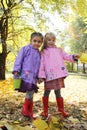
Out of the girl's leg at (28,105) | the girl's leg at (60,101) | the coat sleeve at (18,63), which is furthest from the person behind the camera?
the girl's leg at (60,101)

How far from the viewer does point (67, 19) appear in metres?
11.7

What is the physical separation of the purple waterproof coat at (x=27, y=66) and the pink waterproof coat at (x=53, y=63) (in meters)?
0.11

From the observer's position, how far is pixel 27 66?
14.9 ft

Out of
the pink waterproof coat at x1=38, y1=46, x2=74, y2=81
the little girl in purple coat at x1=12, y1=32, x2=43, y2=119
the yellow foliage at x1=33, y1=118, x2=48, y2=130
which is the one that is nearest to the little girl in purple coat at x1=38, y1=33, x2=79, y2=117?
the pink waterproof coat at x1=38, y1=46, x2=74, y2=81

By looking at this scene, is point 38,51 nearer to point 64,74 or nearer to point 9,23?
point 64,74

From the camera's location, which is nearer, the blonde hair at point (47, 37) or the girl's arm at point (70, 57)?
the girl's arm at point (70, 57)

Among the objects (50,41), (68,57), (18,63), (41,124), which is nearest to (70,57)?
(68,57)

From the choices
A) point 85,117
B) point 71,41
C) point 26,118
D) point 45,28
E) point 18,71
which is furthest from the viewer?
point 71,41

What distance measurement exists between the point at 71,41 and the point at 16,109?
1487 inches

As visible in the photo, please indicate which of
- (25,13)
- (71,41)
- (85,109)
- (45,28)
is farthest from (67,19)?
(71,41)

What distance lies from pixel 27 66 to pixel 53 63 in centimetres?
41

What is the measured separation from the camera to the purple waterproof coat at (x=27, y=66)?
4.52m

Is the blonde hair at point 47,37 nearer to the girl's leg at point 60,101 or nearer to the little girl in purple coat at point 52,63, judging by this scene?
the little girl in purple coat at point 52,63

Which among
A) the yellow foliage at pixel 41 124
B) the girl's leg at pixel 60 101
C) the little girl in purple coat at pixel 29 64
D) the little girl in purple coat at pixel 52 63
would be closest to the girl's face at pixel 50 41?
the little girl in purple coat at pixel 52 63
